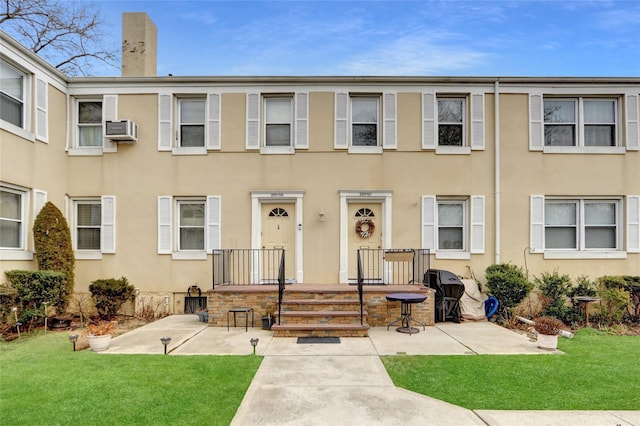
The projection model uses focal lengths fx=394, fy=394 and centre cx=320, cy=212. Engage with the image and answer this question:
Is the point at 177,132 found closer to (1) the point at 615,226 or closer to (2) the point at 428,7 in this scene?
(2) the point at 428,7

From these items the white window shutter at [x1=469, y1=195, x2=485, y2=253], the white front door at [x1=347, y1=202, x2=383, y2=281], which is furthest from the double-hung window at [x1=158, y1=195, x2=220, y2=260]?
the white window shutter at [x1=469, y1=195, x2=485, y2=253]

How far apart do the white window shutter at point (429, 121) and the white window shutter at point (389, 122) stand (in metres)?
0.73

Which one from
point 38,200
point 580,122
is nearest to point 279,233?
point 38,200

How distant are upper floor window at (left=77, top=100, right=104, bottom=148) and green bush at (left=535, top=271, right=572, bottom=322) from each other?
455 inches

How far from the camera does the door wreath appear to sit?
985cm

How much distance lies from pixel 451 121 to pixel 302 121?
12.6ft

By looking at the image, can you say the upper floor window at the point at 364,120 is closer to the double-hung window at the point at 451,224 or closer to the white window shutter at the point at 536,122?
the double-hung window at the point at 451,224

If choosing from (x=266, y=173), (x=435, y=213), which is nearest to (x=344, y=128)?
(x=266, y=173)

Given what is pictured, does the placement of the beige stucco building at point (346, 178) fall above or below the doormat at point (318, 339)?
above

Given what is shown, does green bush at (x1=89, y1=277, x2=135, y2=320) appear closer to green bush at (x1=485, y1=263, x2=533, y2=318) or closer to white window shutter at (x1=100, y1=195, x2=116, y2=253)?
white window shutter at (x1=100, y1=195, x2=116, y2=253)

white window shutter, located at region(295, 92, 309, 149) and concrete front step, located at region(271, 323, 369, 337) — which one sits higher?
white window shutter, located at region(295, 92, 309, 149)

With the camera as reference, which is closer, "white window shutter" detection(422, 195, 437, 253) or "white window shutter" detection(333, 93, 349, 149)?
"white window shutter" detection(422, 195, 437, 253)

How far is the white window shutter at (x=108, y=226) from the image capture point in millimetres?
9891

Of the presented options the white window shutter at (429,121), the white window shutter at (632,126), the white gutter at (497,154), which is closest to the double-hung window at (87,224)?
the white window shutter at (429,121)
